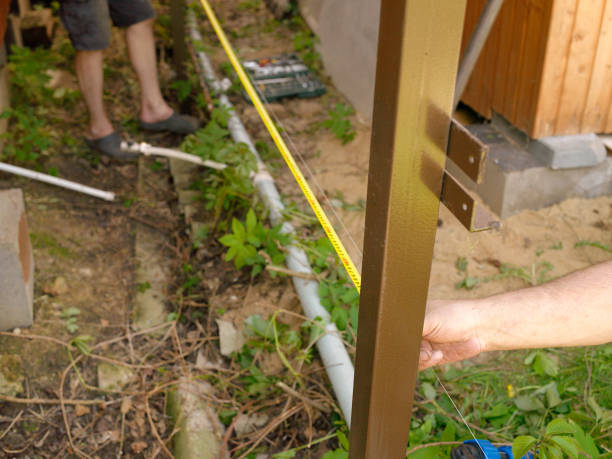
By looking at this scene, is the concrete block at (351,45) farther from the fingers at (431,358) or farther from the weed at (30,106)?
the fingers at (431,358)

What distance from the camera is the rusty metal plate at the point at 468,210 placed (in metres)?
0.94

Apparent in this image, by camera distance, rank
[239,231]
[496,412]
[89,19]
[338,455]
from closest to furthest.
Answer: [338,455]
[496,412]
[239,231]
[89,19]

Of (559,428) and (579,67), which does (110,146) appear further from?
(559,428)

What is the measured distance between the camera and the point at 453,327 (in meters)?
1.46

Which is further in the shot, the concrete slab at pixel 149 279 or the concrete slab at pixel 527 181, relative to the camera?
the concrete slab at pixel 527 181

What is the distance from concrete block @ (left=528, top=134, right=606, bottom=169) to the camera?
3162 mm

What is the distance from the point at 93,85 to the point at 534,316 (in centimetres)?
314

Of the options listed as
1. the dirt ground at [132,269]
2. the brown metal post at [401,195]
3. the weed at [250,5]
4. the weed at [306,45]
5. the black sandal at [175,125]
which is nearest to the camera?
the brown metal post at [401,195]

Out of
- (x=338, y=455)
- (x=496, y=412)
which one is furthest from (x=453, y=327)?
(x=496, y=412)

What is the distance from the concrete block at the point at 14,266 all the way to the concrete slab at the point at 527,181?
2.17 meters

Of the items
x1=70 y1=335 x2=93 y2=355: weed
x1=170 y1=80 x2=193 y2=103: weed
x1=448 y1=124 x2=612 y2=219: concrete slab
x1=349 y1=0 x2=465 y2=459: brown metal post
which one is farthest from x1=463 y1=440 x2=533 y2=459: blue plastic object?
x1=170 y1=80 x2=193 y2=103: weed

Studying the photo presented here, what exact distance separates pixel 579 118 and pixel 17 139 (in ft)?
10.6

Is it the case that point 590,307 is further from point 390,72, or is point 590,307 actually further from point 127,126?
point 127,126

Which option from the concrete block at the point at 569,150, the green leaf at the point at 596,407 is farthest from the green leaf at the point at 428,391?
the concrete block at the point at 569,150
